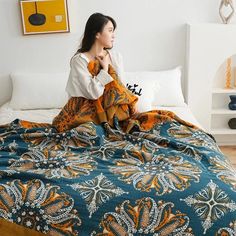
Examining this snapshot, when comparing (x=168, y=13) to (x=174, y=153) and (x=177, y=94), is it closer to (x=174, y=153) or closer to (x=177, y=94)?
(x=177, y=94)

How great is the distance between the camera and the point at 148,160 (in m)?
1.81

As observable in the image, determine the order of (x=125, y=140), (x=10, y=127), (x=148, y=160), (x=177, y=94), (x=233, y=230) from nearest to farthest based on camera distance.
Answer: (x=233, y=230), (x=148, y=160), (x=125, y=140), (x=10, y=127), (x=177, y=94)

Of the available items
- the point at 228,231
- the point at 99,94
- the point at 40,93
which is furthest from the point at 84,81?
the point at 228,231

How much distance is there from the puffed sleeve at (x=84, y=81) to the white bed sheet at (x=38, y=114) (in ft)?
1.60

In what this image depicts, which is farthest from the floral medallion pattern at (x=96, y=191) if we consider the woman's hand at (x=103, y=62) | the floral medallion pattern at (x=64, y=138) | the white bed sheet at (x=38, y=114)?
the white bed sheet at (x=38, y=114)

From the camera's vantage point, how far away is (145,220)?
150 centimetres

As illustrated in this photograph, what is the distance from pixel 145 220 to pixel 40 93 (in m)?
1.81

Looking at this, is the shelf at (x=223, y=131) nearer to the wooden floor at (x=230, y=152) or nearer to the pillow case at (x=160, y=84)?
the wooden floor at (x=230, y=152)

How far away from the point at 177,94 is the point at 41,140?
136 centimetres

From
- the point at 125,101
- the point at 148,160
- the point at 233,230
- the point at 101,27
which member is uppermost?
the point at 101,27

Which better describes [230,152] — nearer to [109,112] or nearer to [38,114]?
[109,112]

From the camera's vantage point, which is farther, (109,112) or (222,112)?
(222,112)

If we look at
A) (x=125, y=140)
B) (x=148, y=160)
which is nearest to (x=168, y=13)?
(x=125, y=140)

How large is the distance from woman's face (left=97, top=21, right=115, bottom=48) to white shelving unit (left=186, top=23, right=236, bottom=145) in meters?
0.91
